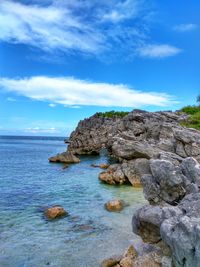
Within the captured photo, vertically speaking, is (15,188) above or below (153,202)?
below

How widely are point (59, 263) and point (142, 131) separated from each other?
41.2m

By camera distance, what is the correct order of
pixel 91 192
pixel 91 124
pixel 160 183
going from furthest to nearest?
pixel 91 124, pixel 91 192, pixel 160 183

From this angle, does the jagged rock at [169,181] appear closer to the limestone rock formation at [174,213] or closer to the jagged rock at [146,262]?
the limestone rock formation at [174,213]

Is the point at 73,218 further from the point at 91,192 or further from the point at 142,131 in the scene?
the point at 142,131

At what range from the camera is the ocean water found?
17969 mm

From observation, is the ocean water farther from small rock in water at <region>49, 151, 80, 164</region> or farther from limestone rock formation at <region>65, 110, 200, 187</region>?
small rock in water at <region>49, 151, 80, 164</region>

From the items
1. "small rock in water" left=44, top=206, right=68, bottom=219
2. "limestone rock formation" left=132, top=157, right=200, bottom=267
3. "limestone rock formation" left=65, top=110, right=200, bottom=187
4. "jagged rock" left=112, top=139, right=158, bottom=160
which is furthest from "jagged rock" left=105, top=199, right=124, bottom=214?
"jagged rock" left=112, top=139, right=158, bottom=160

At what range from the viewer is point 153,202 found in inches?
691

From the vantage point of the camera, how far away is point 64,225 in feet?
76.2

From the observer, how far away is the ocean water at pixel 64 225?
59.0ft

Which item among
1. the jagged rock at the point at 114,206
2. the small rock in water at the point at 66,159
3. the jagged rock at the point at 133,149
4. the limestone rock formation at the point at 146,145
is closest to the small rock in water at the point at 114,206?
the jagged rock at the point at 114,206

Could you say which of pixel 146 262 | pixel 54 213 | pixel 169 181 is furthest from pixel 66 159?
pixel 146 262

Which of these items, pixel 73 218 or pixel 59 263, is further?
pixel 73 218

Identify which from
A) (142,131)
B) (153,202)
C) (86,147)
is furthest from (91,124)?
(153,202)
